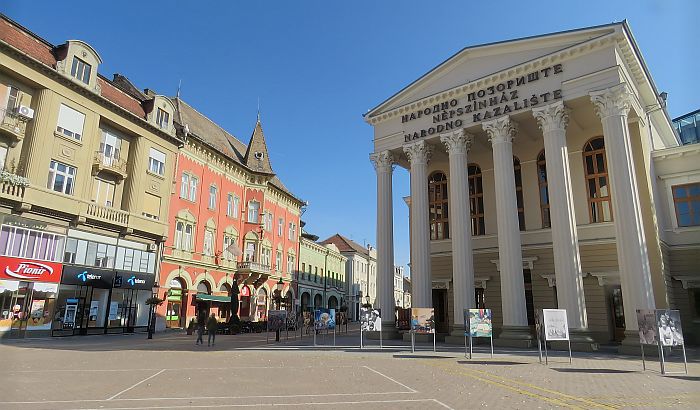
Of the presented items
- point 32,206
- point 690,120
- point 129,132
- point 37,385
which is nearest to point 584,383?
point 37,385

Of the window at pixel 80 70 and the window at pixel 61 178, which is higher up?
the window at pixel 80 70

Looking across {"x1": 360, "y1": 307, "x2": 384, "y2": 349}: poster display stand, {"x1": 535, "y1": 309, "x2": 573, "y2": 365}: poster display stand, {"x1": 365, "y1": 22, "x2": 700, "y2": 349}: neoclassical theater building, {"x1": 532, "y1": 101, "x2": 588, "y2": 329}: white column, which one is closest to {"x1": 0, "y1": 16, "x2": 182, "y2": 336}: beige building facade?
{"x1": 365, "y1": 22, "x2": 700, "y2": 349}: neoclassical theater building

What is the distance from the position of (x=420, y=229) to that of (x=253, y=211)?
22367 millimetres

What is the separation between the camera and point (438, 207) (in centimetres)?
2866

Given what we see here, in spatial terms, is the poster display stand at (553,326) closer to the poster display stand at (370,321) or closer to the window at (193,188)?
the poster display stand at (370,321)

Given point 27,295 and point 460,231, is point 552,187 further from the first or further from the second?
point 27,295

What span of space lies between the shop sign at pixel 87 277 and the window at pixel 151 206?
5126 mm

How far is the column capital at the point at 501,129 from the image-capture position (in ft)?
72.3

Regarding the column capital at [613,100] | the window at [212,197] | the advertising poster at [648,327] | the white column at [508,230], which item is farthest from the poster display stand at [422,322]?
the window at [212,197]

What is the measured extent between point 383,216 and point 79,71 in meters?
20.6

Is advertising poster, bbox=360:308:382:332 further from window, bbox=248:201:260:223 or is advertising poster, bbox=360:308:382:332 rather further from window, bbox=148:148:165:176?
window, bbox=248:201:260:223

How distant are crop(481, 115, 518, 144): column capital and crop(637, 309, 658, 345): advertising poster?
1143cm

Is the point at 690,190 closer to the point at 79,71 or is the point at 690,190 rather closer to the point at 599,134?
the point at 599,134

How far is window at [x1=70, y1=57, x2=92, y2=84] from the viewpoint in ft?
82.3
